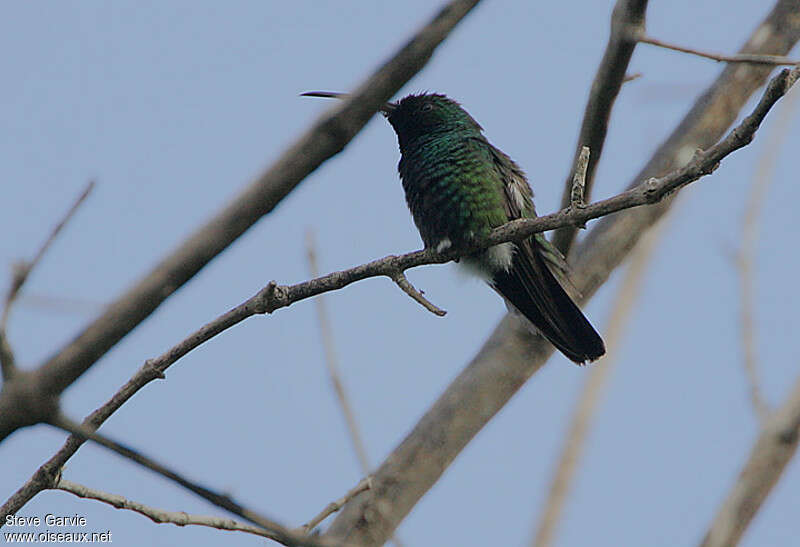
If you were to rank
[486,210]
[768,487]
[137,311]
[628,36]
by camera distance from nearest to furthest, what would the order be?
1. [137,311]
2. [768,487]
3. [628,36]
4. [486,210]

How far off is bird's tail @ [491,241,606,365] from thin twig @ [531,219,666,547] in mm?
1587

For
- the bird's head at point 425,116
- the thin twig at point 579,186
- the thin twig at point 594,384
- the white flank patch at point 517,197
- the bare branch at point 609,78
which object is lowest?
the thin twig at point 594,384

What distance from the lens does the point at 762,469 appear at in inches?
168

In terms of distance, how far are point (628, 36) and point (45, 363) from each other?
145 inches

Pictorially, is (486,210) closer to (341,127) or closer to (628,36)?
(628,36)

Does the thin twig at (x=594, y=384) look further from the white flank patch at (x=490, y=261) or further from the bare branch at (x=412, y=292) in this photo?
the bare branch at (x=412, y=292)

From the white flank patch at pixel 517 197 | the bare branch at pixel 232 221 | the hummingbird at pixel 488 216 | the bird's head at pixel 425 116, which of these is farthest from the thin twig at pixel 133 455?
the bird's head at pixel 425 116

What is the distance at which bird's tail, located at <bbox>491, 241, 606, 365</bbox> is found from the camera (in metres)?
5.86

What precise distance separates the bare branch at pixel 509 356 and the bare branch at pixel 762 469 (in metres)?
1.76

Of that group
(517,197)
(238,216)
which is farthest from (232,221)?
(517,197)

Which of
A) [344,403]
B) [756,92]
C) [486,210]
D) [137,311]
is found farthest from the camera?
[756,92]

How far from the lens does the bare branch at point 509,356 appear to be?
17.4ft

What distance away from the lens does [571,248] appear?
6.21m

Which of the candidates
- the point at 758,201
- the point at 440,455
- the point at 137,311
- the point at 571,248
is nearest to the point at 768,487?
the point at 440,455
